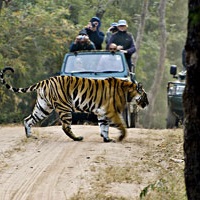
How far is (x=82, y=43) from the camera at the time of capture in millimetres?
16375

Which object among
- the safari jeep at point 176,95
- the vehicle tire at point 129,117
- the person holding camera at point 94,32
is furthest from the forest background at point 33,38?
the safari jeep at point 176,95

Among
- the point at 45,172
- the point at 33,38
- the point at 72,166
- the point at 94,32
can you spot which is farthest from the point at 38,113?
the point at 33,38

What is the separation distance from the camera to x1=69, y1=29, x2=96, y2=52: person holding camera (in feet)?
53.5

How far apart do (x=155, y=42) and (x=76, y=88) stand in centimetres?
2520

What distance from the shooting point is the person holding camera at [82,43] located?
16.3 m

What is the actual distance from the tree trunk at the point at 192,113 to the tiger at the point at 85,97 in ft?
22.3

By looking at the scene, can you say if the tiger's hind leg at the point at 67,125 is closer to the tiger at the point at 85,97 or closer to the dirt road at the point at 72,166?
the tiger at the point at 85,97

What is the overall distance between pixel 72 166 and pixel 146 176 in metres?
0.99

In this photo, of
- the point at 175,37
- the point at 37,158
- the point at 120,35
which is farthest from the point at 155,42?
the point at 37,158

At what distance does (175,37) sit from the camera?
125 feet

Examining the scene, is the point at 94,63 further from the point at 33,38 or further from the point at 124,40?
the point at 33,38

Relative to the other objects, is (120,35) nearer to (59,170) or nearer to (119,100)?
(119,100)

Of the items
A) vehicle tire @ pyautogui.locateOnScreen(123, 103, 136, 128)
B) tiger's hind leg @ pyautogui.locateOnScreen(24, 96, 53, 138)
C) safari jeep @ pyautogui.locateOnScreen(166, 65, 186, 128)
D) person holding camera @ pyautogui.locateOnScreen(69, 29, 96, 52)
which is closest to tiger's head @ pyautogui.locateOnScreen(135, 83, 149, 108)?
vehicle tire @ pyautogui.locateOnScreen(123, 103, 136, 128)

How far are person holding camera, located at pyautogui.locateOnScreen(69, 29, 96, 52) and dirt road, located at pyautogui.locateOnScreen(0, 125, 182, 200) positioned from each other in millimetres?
3520
